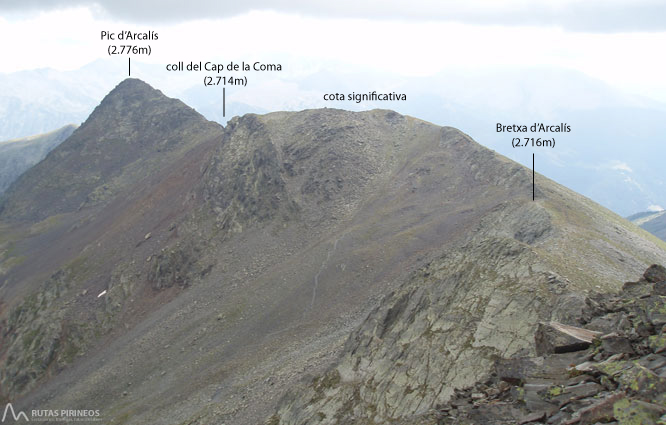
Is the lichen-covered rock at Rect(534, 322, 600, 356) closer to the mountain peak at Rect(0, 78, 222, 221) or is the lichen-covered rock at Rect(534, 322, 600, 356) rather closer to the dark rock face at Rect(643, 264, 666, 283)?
the dark rock face at Rect(643, 264, 666, 283)

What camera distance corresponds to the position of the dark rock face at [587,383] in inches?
530

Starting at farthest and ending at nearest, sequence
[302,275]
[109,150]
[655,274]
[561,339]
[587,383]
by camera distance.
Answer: [109,150] < [302,275] < [655,274] < [561,339] < [587,383]

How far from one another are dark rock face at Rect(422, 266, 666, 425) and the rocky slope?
31.2ft

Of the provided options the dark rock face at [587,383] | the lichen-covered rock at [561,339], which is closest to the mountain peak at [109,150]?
the lichen-covered rock at [561,339]

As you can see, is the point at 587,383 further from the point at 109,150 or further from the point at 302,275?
the point at 109,150

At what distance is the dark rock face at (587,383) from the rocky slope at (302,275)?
9511mm

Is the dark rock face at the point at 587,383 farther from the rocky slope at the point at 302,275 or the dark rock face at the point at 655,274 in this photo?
the rocky slope at the point at 302,275

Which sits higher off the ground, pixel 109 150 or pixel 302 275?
pixel 109 150

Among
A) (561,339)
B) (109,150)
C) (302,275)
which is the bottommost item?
(302,275)

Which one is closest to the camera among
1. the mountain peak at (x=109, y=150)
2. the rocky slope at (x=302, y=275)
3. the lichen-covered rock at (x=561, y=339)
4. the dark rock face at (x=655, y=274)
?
the lichen-covered rock at (x=561, y=339)

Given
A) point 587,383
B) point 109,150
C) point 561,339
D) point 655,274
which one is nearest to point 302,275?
point 655,274

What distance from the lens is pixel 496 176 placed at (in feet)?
256

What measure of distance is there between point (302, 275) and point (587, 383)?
57.4m

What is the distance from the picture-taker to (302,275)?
234 ft
